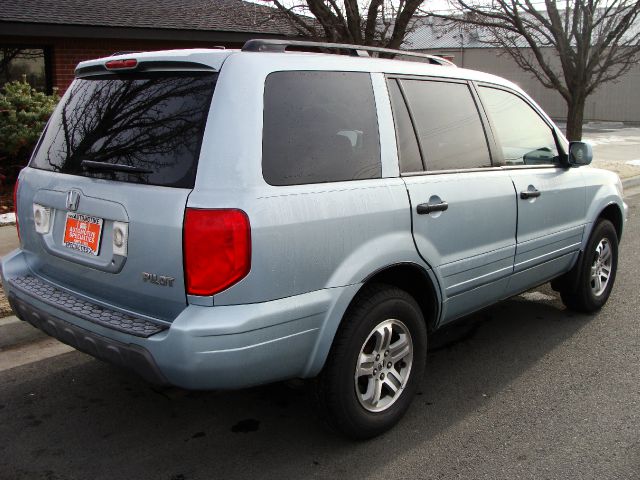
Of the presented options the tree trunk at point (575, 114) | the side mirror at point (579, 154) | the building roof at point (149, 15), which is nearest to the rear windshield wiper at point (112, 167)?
the side mirror at point (579, 154)

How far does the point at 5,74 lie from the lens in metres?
10.5

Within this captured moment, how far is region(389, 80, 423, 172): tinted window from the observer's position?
3471 mm

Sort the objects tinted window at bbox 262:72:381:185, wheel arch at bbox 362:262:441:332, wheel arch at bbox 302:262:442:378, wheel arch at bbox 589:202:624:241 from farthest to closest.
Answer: wheel arch at bbox 589:202:624:241, wheel arch at bbox 362:262:441:332, wheel arch at bbox 302:262:442:378, tinted window at bbox 262:72:381:185

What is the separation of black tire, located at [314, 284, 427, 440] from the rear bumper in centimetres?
12

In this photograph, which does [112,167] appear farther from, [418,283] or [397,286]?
[418,283]

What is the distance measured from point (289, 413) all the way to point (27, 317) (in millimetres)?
1449

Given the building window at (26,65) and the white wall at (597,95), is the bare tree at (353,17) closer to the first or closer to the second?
the building window at (26,65)

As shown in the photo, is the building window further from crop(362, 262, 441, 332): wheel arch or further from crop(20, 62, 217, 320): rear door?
crop(362, 262, 441, 332): wheel arch

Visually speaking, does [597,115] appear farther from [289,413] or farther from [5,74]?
[289,413]

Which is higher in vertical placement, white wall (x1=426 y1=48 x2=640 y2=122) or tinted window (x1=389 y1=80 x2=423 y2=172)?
white wall (x1=426 y1=48 x2=640 y2=122)

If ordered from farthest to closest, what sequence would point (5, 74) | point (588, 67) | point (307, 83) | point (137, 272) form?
1. point (588, 67)
2. point (5, 74)
3. point (307, 83)
4. point (137, 272)

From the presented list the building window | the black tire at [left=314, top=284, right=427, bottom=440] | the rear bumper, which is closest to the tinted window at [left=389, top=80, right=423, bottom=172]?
the black tire at [left=314, top=284, right=427, bottom=440]

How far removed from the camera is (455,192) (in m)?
3.68

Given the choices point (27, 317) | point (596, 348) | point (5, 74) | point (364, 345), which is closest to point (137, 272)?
point (27, 317)
